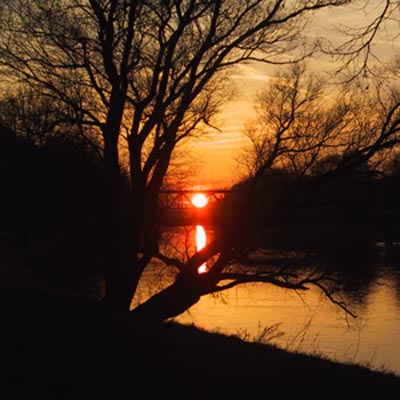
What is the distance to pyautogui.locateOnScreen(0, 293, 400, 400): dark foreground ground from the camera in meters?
7.30

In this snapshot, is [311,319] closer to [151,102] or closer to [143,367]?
[151,102]

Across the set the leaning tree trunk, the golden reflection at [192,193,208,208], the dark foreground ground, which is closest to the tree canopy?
the leaning tree trunk

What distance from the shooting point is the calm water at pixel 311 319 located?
2234 cm

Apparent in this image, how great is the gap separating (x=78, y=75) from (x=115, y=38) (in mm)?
1561

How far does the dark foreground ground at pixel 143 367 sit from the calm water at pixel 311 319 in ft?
32.1

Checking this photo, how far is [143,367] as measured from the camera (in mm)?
8273

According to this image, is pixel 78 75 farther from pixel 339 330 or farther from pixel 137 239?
pixel 339 330

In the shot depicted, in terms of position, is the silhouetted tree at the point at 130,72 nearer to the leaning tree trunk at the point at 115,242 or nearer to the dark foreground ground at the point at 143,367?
the leaning tree trunk at the point at 115,242

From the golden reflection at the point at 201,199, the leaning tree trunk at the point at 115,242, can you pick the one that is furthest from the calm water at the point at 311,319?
the golden reflection at the point at 201,199

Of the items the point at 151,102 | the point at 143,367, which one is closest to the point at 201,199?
the point at 151,102

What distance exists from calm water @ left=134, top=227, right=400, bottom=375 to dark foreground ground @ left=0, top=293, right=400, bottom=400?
977 centimetres

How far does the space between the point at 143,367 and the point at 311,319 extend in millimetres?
19811

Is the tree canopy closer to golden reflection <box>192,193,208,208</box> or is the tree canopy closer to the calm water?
the calm water

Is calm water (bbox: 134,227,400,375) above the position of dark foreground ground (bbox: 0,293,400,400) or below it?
below
